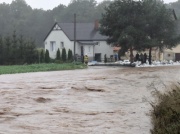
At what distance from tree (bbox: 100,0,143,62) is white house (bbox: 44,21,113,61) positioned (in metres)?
15.2

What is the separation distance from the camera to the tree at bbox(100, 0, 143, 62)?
46.4 meters

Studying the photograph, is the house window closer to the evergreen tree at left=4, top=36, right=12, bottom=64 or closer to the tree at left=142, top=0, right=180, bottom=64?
the evergreen tree at left=4, top=36, right=12, bottom=64

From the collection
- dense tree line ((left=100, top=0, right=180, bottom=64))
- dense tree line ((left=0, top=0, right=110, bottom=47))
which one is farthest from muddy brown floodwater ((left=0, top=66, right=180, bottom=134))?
dense tree line ((left=0, top=0, right=110, bottom=47))

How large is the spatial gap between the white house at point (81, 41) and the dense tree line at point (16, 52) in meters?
12.5

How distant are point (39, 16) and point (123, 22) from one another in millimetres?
67948

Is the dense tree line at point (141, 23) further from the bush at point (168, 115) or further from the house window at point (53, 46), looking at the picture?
the bush at point (168, 115)

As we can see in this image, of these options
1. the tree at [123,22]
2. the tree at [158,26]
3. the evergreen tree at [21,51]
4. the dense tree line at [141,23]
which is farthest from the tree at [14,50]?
the tree at [158,26]

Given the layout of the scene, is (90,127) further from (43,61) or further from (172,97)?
(43,61)

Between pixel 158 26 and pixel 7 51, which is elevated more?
pixel 158 26

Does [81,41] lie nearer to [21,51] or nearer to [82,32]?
[82,32]

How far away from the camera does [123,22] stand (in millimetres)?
47375

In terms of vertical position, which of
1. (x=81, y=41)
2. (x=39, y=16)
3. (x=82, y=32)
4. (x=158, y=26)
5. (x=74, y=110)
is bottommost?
(x=74, y=110)

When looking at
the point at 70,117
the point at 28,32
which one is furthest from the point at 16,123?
the point at 28,32

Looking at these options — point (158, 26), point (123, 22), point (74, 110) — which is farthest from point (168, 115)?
point (158, 26)
